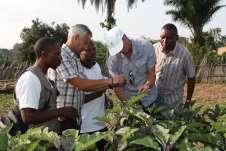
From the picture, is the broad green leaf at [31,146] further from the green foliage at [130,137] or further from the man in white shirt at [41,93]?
the man in white shirt at [41,93]

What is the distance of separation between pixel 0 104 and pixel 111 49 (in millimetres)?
12911

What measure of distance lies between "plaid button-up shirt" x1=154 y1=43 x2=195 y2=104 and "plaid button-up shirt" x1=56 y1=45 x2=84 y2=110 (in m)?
1.19

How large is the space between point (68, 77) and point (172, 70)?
5.00 feet

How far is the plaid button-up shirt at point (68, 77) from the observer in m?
4.14

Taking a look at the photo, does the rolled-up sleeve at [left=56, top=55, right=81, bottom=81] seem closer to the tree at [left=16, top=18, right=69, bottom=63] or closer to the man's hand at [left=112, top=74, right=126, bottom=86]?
the man's hand at [left=112, top=74, right=126, bottom=86]

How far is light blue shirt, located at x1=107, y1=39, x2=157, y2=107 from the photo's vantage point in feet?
15.7

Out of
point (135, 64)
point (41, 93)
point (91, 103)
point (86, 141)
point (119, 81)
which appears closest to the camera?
point (86, 141)

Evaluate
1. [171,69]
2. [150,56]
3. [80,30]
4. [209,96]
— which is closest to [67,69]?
[80,30]

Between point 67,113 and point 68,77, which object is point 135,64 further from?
point 67,113

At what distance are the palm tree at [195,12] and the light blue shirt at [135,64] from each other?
119 feet

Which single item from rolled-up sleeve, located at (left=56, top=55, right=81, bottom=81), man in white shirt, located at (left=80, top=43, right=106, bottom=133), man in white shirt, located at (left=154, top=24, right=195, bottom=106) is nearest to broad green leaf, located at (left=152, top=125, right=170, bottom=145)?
rolled-up sleeve, located at (left=56, top=55, right=81, bottom=81)

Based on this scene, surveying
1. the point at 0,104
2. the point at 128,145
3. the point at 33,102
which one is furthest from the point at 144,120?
the point at 0,104

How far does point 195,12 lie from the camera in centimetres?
4081

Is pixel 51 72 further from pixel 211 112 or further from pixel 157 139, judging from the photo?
pixel 157 139
